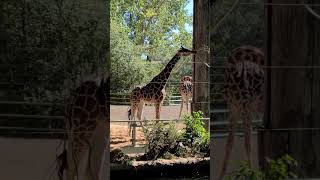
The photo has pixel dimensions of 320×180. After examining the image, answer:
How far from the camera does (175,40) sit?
527 centimetres

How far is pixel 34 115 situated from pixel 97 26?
508 millimetres

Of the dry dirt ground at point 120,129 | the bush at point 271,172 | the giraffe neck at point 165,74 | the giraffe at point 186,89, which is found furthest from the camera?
the giraffe at point 186,89

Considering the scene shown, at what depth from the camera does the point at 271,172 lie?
2229 mm

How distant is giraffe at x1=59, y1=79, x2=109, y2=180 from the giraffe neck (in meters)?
2.57

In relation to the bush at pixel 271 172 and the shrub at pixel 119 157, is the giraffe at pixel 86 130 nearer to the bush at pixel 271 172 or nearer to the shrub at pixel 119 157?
the bush at pixel 271 172

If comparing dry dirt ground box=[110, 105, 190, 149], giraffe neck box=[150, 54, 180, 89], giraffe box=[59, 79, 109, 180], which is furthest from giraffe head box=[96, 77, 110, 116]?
giraffe neck box=[150, 54, 180, 89]

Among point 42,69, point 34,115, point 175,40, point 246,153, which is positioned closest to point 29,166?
point 34,115

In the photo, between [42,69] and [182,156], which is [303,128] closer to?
[42,69]

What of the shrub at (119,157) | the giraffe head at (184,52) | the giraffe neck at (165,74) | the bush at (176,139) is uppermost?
the giraffe head at (184,52)

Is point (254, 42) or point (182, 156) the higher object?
point (254, 42)

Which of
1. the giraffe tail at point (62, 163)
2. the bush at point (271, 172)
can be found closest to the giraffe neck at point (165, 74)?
the bush at point (271, 172)

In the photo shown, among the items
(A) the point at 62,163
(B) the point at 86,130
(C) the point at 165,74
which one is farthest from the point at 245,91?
(C) the point at 165,74

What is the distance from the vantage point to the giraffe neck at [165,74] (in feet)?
16.0

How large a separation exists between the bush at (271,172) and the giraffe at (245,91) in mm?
120
